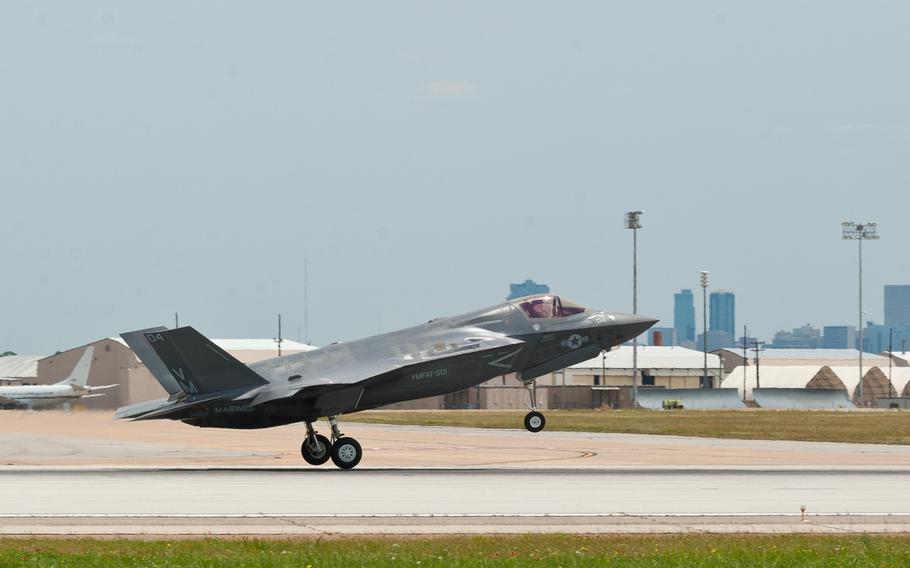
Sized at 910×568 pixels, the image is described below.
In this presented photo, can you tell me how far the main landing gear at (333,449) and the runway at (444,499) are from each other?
1.02 m

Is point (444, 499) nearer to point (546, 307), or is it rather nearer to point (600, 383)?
point (546, 307)

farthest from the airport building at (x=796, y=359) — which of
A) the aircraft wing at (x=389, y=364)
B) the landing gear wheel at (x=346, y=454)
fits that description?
the landing gear wheel at (x=346, y=454)

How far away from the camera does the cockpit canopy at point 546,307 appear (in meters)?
34.8

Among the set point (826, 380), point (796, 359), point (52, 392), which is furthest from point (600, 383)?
point (52, 392)

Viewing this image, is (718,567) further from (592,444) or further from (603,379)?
(603,379)

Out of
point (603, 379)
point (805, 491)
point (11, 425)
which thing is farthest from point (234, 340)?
point (805, 491)

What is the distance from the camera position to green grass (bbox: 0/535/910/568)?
15.5 metres

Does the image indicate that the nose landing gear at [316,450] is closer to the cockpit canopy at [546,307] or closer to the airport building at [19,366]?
the cockpit canopy at [546,307]

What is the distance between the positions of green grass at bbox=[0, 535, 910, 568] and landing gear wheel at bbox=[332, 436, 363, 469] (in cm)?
1416

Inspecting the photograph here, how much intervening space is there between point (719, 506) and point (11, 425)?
33321 mm

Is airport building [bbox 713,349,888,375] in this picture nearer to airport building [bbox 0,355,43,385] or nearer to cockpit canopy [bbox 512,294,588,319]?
airport building [bbox 0,355,43,385]

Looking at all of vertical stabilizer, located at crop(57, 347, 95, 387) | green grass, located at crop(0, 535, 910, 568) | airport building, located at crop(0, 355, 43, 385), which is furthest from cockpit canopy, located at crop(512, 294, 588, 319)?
airport building, located at crop(0, 355, 43, 385)

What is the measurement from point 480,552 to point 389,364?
52.9 ft

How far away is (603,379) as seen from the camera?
507 ft
